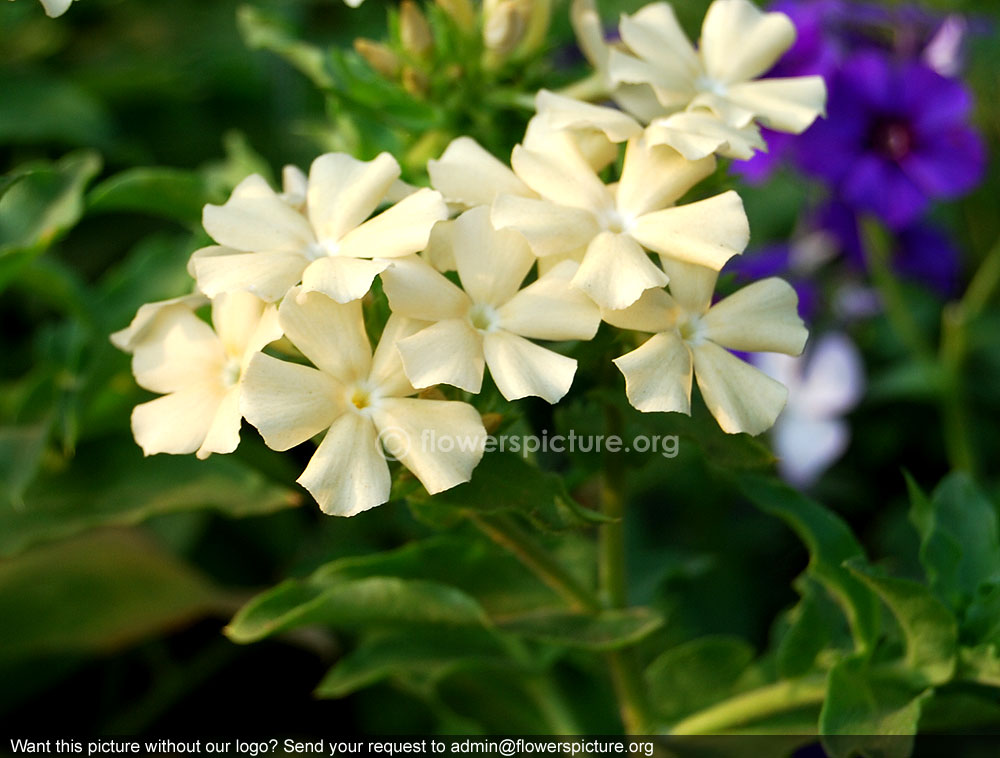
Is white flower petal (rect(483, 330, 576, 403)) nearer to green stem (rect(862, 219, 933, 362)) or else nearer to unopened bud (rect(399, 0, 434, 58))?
unopened bud (rect(399, 0, 434, 58))

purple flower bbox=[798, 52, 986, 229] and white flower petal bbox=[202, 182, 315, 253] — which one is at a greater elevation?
white flower petal bbox=[202, 182, 315, 253]

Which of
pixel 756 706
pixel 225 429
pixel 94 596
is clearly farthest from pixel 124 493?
pixel 756 706

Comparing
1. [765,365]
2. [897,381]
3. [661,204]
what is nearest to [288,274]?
[661,204]

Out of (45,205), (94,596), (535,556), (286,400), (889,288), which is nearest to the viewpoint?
(286,400)

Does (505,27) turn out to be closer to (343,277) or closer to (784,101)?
(784,101)

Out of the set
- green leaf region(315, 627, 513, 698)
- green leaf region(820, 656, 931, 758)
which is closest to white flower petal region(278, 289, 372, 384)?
green leaf region(315, 627, 513, 698)
